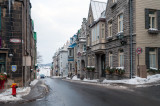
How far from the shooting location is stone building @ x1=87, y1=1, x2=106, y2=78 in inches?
912

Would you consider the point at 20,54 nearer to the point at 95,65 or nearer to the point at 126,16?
the point at 126,16

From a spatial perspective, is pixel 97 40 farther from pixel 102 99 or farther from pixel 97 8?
pixel 102 99

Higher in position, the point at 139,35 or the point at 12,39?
the point at 139,35

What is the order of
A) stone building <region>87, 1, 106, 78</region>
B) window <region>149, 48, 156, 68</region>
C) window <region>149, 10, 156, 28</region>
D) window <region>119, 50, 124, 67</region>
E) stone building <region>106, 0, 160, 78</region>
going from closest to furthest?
stone building <region>106, 0, 160, 78</region> → window <region>149, 48, 156, 68</region> → window <region>149, 10, 156, 28</region> → window <region>119, 50, 124, 67</region> → stone building <region>87, 1, 106, 78</region>

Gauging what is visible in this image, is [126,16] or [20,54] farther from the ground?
[126,16]

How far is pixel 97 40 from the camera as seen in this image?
23906 millimetres

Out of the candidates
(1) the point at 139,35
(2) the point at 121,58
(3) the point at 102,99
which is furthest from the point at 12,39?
(1) the point at 139,35

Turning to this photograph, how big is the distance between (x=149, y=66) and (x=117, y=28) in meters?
5.51

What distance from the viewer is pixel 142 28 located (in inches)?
640

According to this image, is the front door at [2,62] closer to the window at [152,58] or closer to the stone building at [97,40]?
the stone building at [97,40]

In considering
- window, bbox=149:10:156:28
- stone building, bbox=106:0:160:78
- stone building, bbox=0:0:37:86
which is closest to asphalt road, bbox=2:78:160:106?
stone building, bbox=0:0:37:86

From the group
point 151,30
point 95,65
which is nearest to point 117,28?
point 151,30

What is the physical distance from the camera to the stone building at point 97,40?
76.0 feet

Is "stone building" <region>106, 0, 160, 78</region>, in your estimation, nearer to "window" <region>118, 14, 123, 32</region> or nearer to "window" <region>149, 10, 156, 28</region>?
"window" <region>149, 10, 156, 28</region>
